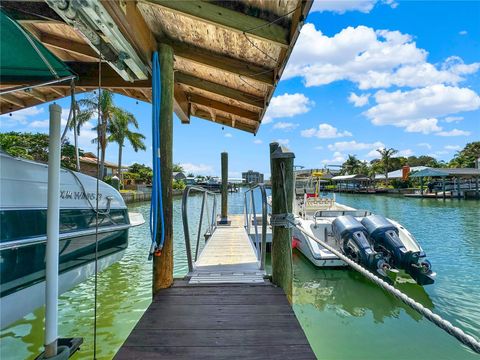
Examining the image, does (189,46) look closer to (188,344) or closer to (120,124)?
(188,344)

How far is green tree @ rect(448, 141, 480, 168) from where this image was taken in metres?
43.8

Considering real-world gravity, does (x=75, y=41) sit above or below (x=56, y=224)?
above

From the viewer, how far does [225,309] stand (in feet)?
8.24

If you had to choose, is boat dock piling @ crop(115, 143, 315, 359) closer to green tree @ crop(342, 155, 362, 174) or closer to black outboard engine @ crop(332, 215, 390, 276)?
black outboard engine @ crop(332, 215, 390, 276)

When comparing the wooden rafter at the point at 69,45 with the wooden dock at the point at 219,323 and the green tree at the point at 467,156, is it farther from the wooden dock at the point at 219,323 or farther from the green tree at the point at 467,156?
the green tree at the point at 467,156

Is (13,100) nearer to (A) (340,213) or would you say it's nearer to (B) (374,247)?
(B) (374,247)

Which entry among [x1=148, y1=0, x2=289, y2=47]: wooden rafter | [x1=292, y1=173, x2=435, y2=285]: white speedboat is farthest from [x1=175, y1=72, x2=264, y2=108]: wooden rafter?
[x1=292, y1=173, x2=435, y2=285]: white speedboat

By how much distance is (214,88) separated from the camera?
157 inches

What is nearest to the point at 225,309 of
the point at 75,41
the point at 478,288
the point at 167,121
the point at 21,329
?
the point at 167,121

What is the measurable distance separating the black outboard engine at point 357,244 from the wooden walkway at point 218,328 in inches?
136

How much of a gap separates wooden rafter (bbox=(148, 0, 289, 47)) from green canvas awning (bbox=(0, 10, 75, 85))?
3.02 ft

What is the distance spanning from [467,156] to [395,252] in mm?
51540

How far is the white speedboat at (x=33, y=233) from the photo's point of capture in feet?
6.47

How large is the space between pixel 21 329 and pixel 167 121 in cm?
315
